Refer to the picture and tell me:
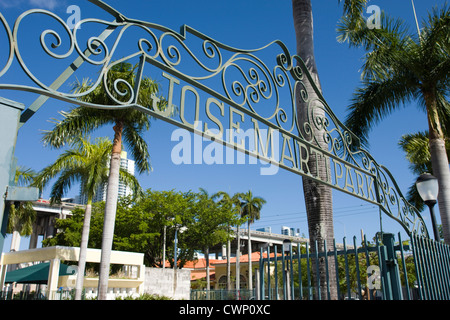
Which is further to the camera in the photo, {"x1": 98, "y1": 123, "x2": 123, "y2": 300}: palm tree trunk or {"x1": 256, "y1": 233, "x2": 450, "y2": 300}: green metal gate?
{"x1": 98, "y1": 123, "x2": 123, "y2": 300}: palm tree trunk

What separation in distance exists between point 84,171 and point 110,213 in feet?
16.7

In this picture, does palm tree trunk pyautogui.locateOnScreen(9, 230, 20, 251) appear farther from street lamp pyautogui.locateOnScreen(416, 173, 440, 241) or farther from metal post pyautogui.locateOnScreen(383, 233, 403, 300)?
metal post pyautogui.locateOnScreen(383, 233, 403, 300)

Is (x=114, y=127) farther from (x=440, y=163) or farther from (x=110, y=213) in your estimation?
(x=440, y=163)

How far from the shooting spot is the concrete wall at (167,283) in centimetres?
2467

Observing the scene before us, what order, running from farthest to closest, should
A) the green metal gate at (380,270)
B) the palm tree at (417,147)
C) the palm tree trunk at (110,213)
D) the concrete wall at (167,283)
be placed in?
the concrete wall at (167,283) → the palm tree at (417,147) → the palm tree trunk at (110,213) → the green metal gate at (380,270)

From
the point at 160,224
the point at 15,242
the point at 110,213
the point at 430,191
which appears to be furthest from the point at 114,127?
the point at 15,242

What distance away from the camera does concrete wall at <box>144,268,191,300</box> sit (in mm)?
24672

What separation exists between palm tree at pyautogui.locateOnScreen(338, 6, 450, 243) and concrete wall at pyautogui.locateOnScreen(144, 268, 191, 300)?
17897 millimetres

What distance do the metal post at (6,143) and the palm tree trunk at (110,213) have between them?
531 inches

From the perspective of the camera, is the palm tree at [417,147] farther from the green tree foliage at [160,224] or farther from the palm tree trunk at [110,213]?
the green tree foliage at [160,224]

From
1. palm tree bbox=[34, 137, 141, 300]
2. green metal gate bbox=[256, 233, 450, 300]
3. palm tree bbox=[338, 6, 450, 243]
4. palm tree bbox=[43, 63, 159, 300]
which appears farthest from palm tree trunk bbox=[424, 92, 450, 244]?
palm tree bbox=[34, 137, 141, 300]

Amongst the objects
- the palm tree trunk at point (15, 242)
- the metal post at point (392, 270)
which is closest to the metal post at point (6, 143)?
the metal post at point (392, 270)

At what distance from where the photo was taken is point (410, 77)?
11.1 m
